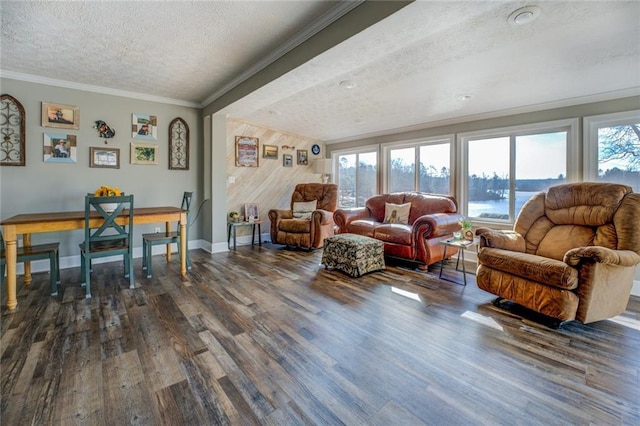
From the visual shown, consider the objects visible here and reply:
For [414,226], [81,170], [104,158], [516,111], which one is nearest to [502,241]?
[414,226]

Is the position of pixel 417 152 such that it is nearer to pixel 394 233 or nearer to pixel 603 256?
pixel 394 233

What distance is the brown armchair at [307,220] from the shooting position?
4.83 metres

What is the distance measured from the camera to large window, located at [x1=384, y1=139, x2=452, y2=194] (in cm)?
483

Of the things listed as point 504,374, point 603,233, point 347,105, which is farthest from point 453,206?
point 504,374

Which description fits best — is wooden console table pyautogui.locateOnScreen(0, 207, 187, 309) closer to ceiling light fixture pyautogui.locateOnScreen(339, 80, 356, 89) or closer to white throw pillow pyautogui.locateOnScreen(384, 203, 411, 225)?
ceiling light fixture pyautogui.locateOnScreen(339, 80, 356, 89)

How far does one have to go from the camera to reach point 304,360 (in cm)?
182

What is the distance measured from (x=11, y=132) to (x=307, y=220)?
3974mm

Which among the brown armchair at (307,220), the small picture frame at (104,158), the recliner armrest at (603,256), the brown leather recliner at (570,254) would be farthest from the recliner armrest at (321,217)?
the recliner armrest at (603,256)

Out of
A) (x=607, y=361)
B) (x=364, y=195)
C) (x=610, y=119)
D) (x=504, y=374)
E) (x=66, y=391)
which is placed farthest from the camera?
(x=364, y=195)

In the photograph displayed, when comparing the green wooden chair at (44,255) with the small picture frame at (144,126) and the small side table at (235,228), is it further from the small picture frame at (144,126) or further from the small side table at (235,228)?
the small side table at (235,228)

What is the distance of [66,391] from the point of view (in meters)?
1.54

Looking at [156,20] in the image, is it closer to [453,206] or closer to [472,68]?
[472,68]

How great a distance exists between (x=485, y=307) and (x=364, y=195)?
3.78 m

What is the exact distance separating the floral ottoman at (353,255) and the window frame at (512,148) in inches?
72.8
